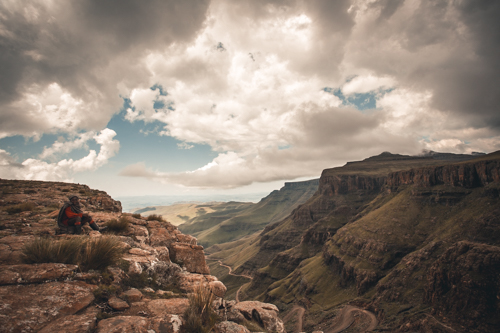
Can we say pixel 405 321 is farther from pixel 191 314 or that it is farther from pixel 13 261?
pixel 13 261

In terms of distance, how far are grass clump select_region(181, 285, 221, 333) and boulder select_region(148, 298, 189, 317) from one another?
596mm

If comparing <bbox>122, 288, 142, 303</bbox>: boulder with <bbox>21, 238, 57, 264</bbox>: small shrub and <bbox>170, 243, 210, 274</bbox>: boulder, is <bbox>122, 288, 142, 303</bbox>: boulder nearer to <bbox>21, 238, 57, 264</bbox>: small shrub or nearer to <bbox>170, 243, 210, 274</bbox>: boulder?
<bbox>21, 238, 57, 264</bbox>: small shrub

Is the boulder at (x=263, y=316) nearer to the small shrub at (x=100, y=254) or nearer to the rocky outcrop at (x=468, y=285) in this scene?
the small shrub at (x=100, y=254)

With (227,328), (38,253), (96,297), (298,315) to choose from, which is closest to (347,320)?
(298,315)

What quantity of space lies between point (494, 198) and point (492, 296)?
256 ft

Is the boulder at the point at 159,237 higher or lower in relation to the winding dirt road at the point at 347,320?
higher

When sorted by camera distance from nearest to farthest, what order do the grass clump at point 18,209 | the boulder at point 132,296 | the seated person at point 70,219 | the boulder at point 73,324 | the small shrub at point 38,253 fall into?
the boulder at point 73,324 → the small shrub at point 38,253 → the boulder at point 132,296 → the seated person at point 70,219 → the grass clump at point 18,209

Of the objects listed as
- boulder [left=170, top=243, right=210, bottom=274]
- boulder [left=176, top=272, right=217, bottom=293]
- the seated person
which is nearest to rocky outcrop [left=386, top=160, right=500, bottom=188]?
boulder [left=170, top=243, right=210, bottom=274]

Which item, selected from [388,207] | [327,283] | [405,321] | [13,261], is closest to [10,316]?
[13,261]

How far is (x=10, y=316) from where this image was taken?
16.7 ft

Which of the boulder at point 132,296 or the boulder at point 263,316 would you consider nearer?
the boulder at point 132,296

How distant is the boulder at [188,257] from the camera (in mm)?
14758

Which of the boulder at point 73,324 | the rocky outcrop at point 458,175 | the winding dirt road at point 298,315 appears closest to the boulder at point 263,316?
the boulder at point 73,324

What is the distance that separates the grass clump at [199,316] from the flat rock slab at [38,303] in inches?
126
